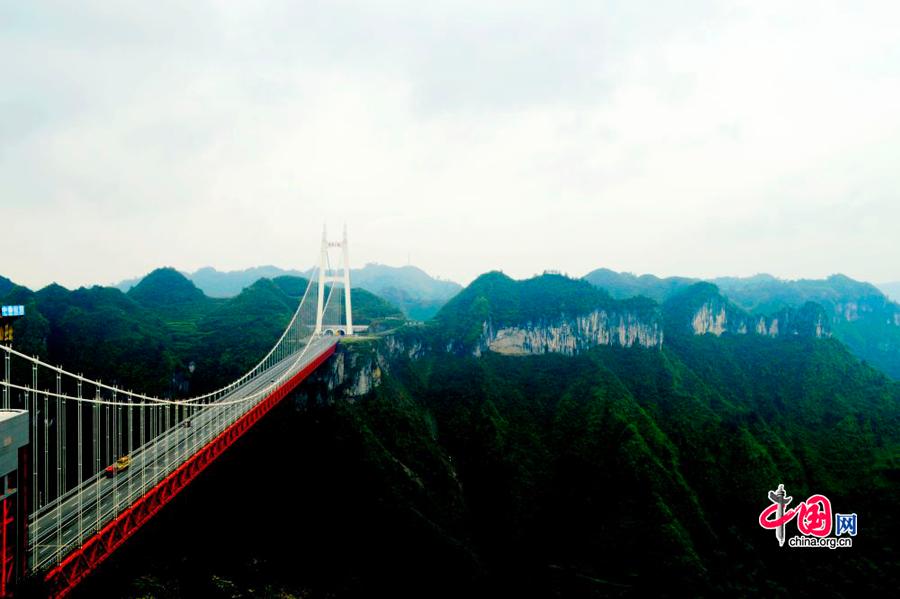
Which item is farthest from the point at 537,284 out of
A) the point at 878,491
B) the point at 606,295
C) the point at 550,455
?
the point at 878,491

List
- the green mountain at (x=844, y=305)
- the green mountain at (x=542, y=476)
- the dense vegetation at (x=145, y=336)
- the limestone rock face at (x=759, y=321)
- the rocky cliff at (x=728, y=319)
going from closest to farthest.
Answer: the green mountain at (x=542, y=476), the dense vegetation at (x=145, y=336), the limestone rock face at (x=759, y=321), the rocky cliff at (x=728, y=319), the green mountain at (x=844, y=305)

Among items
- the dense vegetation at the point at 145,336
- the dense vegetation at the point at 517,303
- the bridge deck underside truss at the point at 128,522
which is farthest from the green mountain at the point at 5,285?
the bridge deck underside truss at the point at 128,522

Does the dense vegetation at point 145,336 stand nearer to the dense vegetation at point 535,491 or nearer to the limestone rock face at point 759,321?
the dense vegetation at point 535,491

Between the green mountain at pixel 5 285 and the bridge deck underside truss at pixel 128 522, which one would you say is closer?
the bridge deck underside truss at pixel 128 522

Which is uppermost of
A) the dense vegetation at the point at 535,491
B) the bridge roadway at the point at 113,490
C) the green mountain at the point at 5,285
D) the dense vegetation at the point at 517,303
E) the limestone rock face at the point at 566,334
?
the green mountain at the point at 5,285

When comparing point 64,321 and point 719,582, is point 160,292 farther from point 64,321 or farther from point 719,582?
point 719,582

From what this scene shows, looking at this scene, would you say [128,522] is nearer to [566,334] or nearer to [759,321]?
[566,334]
